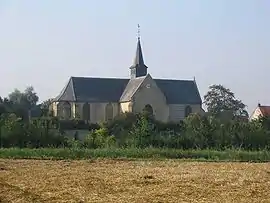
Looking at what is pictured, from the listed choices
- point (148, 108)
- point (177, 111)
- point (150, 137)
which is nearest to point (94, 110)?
point (148, 108)

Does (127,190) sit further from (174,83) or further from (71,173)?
(174,83)

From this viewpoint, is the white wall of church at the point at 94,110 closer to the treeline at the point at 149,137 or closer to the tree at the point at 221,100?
the tree at the point at 221,100

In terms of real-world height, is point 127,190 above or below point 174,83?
below

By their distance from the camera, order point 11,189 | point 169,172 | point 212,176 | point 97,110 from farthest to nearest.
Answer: point 97,110
point 169,172
point 212,176
point 11,189

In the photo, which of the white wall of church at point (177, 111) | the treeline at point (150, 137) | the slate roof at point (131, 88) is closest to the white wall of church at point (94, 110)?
the slate roof at point (131, 88)

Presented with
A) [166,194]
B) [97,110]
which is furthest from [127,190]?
[97,110]

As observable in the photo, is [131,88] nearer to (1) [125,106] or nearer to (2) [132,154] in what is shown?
(1) [125,106]

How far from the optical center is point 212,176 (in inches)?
506

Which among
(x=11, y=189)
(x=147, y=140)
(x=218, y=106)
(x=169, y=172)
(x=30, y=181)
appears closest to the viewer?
(x=11, y=189)

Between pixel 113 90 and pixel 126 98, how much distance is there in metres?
3.07

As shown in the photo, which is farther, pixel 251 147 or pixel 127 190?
pixel 251 147

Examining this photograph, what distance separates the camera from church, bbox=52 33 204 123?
6438cm

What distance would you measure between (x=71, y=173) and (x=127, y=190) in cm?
359

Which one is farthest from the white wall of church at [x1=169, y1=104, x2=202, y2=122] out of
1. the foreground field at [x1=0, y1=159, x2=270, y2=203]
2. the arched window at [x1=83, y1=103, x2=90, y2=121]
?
the foreground field at [x1=0, y1=159, x2=270, y2=203]
